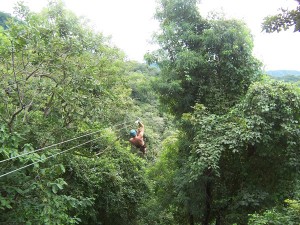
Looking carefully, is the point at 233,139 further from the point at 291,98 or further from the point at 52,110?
the point at 52,110

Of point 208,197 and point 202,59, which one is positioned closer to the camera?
point 202,59

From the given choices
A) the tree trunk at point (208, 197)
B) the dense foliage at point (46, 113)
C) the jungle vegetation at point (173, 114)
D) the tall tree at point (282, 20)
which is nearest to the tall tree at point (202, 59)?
the jungle vegetation at point (173, 114)

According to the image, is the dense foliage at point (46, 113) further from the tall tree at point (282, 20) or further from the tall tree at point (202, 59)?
the tall tree at point (282, 20)

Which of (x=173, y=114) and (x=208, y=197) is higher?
(x=173, y=114)

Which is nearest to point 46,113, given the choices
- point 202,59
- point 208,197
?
point 202,59

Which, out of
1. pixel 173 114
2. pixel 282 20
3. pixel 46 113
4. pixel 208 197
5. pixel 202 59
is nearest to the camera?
pixel 282 20

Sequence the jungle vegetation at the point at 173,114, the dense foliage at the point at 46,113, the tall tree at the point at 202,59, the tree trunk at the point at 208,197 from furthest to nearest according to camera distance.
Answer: the tree trunk at the point at 208,197 → the tall tree at the point at 202,59 → the jungle vegetation at the point at 173,114 → the dense foliage at the point at 46,113

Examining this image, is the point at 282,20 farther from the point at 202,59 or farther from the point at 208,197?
the point at 208,197

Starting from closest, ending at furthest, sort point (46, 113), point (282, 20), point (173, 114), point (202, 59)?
1. point (282, 20)
2. point (46, 113)
3. point (202, 59)
4. point (173, 114)

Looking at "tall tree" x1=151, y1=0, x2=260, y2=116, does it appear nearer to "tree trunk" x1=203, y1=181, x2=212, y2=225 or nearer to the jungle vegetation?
the jungle vegetation

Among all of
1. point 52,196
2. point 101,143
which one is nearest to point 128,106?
point 101,143

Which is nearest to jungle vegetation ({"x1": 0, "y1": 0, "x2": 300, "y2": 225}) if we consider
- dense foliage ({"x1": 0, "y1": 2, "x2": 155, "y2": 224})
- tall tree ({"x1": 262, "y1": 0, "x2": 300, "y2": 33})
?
dense foliage ({"x1": 0, "y1": 2, "x2": 155, "y2": 224})

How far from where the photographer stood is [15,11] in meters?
5.41

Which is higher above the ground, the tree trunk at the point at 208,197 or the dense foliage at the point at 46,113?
the dense foliage at the point at 46,113
